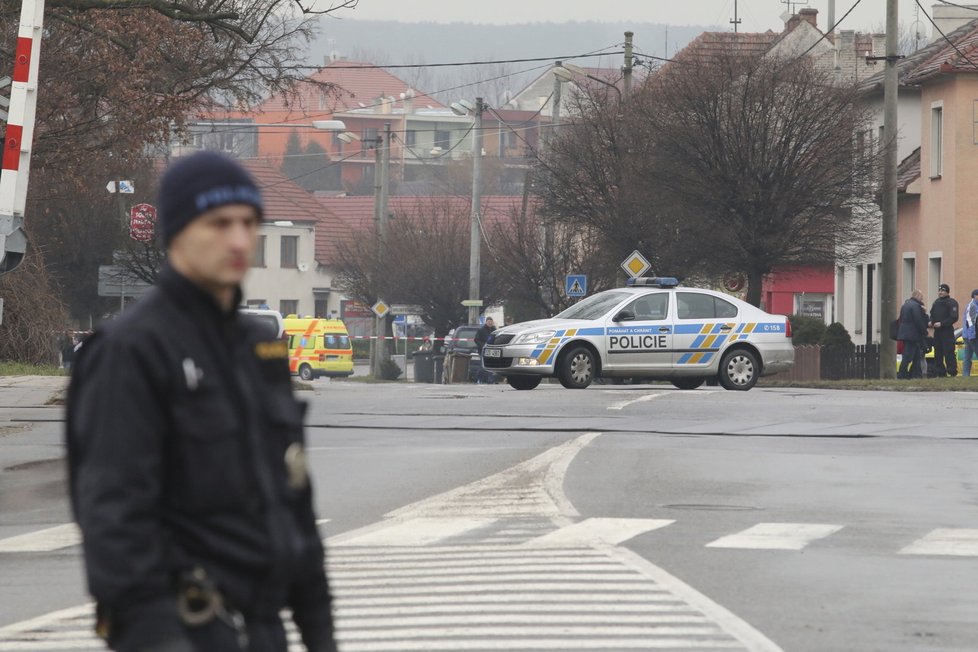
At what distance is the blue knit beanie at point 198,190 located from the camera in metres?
3.61

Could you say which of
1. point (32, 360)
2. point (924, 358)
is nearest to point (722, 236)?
point (924, 358)

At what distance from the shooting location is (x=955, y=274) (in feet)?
145

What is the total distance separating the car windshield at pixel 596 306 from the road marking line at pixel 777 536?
16.2m

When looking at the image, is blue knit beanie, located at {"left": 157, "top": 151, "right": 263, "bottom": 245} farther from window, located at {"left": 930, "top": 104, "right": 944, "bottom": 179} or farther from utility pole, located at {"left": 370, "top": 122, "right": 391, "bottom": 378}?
utility pole, located at {"left": 370, "top": 122, "right": 391, "bottom": 378}

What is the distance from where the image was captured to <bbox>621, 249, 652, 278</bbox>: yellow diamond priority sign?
42688mm

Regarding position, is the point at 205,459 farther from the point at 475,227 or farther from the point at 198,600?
the point at 475,227

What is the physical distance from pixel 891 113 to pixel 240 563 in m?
33.9

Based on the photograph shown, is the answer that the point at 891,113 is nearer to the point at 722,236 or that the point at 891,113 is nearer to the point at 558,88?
the point at 722,236

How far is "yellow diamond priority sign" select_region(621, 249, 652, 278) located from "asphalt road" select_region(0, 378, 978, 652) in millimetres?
21722

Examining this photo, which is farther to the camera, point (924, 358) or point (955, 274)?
point (955, 274)

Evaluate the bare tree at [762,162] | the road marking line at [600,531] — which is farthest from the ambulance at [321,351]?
the road marking line at [600,531]

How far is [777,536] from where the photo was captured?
11016mm

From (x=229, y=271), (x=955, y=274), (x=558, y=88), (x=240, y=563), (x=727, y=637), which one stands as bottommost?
(x=727, y=637)

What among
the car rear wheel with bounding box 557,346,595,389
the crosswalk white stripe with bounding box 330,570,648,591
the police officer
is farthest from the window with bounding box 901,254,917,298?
the police officer
